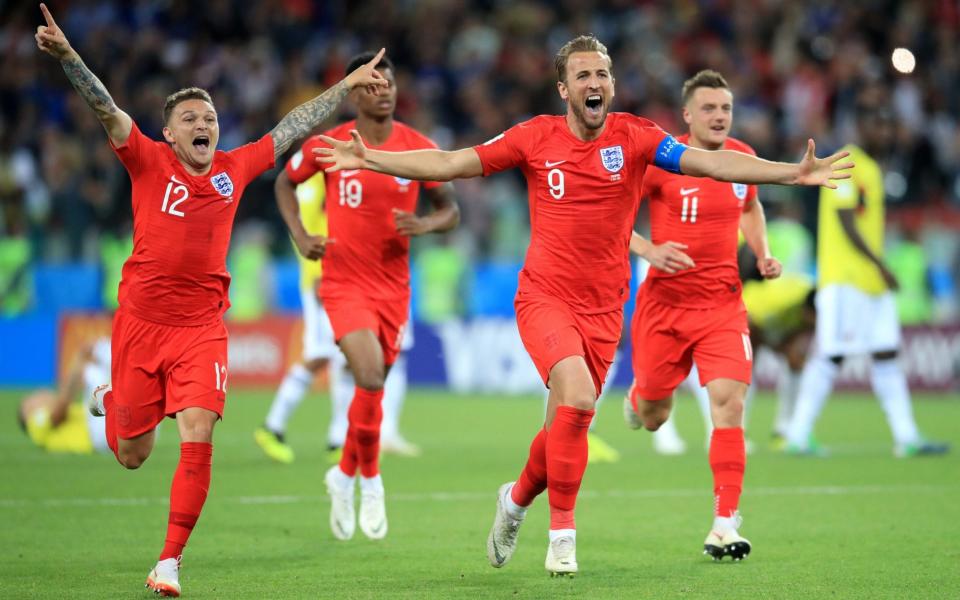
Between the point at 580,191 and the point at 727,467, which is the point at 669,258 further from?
the point at 727,467

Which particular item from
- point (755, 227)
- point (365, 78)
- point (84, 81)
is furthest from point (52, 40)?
point (755, 227)

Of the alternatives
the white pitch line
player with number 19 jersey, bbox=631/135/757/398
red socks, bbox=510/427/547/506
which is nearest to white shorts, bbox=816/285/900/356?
the white pitch line

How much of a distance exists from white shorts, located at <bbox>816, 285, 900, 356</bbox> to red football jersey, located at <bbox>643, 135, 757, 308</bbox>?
4652mm

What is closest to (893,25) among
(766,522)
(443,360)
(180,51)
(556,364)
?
(443,360)

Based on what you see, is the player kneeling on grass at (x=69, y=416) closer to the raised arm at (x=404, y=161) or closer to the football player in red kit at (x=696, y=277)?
the football player in red kit at (x=696, y=277)

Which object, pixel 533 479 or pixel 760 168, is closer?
pixel 760 168

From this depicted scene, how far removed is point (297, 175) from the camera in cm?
942

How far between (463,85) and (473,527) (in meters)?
16.5

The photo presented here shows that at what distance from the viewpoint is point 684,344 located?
8.60 m

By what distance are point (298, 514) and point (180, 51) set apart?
17165mm

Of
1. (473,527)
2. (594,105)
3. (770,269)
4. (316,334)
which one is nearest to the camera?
(594,105)

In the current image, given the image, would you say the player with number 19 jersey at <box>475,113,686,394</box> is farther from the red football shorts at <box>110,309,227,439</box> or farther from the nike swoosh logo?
the red football shorts at <box>110,309,227,439</box>

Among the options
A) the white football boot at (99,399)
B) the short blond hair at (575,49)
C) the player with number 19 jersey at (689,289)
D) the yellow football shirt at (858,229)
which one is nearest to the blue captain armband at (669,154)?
the short blond hair at (575,49)

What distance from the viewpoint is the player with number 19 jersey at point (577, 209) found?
746 centimetres
